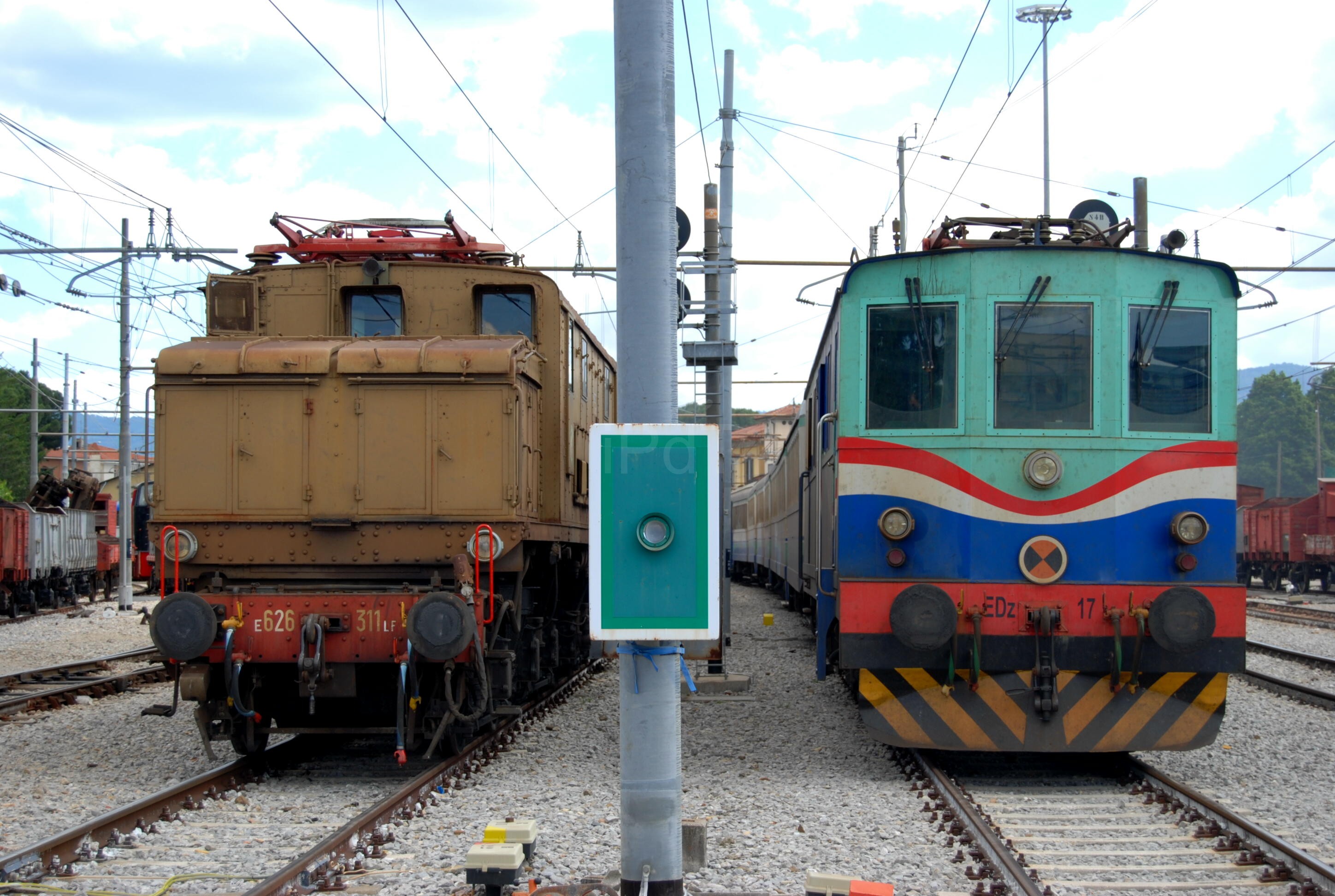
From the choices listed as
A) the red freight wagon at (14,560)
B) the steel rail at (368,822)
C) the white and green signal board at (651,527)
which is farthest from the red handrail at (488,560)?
the red freight wagon at (14,560)

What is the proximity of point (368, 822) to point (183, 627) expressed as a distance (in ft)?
6.17

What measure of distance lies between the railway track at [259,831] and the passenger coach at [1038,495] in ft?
9.82

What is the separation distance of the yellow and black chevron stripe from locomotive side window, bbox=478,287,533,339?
3.88 m

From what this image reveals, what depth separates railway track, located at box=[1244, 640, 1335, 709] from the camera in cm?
1120

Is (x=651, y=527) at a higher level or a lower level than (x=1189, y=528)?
higher

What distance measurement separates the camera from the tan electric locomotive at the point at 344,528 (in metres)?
7.30

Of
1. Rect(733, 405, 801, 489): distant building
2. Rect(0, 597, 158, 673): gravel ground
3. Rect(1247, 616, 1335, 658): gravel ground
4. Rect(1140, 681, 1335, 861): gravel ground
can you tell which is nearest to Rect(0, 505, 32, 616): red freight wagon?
Answer: Rect(0, 597, 158, 673): gravel ground

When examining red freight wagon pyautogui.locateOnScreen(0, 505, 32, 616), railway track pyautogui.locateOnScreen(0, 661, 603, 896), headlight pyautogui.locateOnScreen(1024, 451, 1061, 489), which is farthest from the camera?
red freight wagon pyautogui.locateOnScreen(0, 505, 32, 616)

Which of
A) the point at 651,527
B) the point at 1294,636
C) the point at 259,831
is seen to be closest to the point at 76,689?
the point at 259,831

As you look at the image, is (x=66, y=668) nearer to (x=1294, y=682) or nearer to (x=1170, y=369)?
(x=1170, y=369)

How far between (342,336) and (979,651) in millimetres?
5012

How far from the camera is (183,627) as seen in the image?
7.09m

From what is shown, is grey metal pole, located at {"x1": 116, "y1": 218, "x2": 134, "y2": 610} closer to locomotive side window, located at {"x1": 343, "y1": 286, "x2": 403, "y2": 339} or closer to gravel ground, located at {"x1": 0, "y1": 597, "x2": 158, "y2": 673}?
gravel ground, located at {"x1": 0, "y1": 597, "x2": 158, "y2": 673}

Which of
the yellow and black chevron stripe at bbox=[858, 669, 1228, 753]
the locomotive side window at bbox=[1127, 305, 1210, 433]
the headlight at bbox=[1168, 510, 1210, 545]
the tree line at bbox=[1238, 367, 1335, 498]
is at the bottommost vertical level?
the yellow and black chevron stripe at bbox=[858, 669, 1228, 753]
